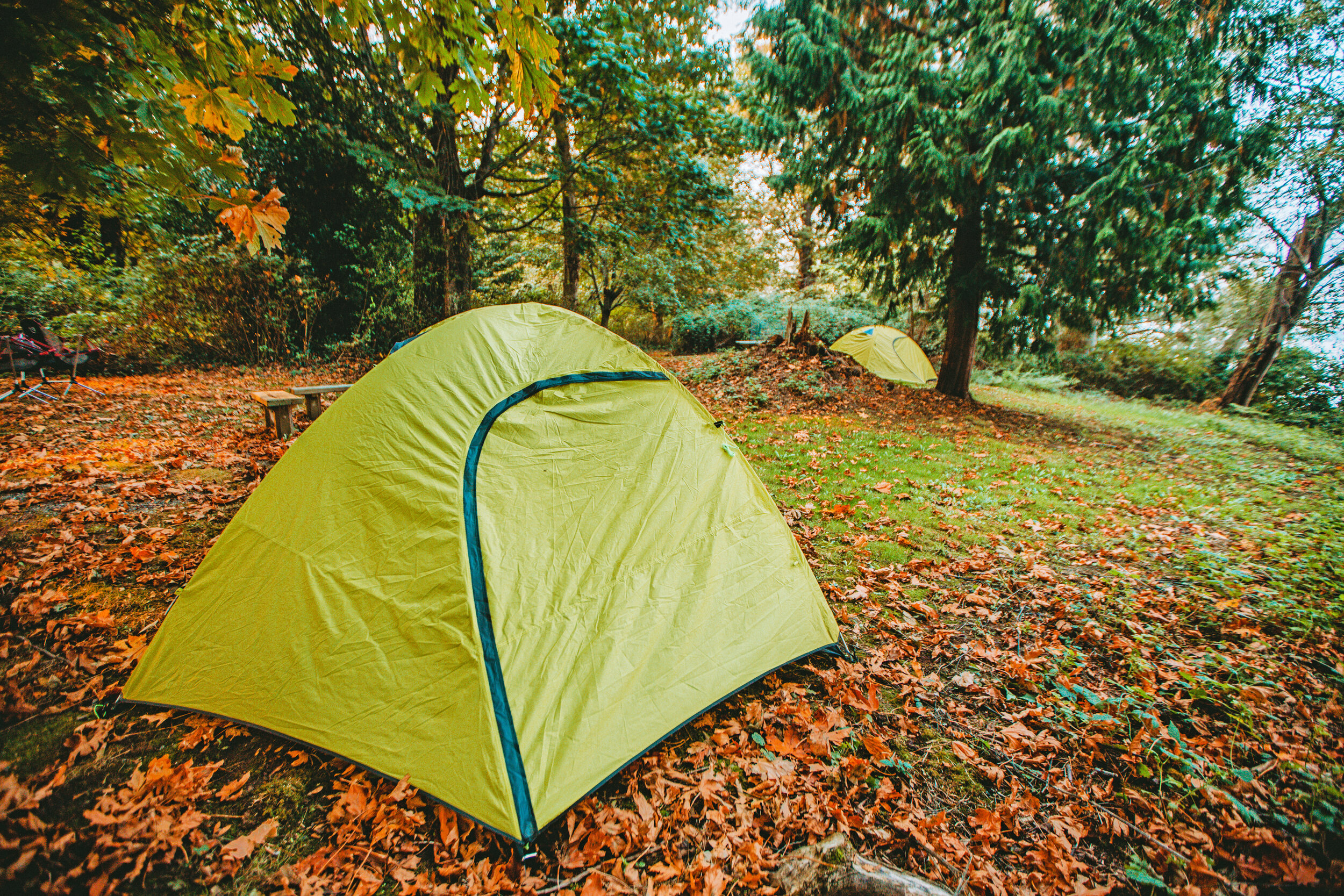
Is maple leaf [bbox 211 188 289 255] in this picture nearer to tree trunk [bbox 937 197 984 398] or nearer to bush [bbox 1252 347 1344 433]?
tree trunk [bbox 937 197 984 398]

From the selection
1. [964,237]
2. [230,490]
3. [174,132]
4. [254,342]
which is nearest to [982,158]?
[964,237]

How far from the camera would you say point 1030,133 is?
6895 millimetres

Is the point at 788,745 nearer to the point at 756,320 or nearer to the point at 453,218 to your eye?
the point at 453,218

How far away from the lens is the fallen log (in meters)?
1.50

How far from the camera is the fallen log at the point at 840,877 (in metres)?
1.50

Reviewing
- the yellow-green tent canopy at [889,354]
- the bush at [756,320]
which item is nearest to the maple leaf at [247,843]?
the yellow-green tent canopy at [889,354]

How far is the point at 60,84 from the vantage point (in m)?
1.84

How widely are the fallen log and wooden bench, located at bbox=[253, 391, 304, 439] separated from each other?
20.6 feet

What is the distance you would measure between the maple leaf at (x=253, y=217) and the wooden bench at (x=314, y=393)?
392 cm

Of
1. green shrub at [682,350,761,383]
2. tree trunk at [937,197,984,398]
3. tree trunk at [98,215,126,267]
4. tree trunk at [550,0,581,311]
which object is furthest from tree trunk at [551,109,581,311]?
tree trunk at [98,215,126,267]

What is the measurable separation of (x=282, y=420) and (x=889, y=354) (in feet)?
38.8

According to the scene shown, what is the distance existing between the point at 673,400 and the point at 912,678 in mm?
2042

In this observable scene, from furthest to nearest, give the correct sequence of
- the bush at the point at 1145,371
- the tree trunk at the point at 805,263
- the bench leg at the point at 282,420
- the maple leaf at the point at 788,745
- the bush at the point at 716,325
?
the tree trunk at the point at 805,263, the bush at the point at 716,325, the bush at the point at 1145,371, the bench leg at the point at 282,420, the maple leaf at the point at 788,745

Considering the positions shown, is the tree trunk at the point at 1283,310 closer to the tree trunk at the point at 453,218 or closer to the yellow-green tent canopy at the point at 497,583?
the yellow-green tent canopy at the point at 497,583
